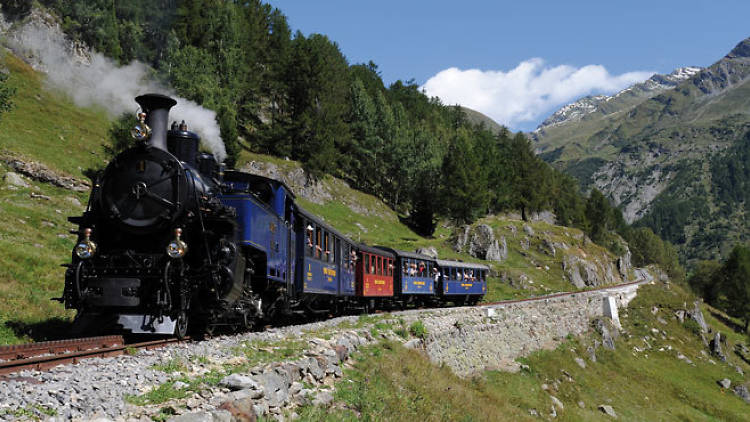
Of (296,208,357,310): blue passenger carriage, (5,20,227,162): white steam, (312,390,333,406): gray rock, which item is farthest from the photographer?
(5,20,227,162): white steam

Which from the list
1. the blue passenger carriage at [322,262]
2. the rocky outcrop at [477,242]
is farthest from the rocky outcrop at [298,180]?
the blue passenger carriage at [322,262]

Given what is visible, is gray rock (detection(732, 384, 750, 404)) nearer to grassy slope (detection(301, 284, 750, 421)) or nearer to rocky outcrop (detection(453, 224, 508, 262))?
grassy slope (detection(301, 284, 750, 421))

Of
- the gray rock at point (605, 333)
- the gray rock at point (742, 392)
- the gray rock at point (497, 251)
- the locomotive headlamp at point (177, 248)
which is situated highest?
the gray rock at point (497, 251)

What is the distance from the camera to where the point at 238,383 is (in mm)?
6738

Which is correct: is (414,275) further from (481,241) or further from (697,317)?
(697,317)

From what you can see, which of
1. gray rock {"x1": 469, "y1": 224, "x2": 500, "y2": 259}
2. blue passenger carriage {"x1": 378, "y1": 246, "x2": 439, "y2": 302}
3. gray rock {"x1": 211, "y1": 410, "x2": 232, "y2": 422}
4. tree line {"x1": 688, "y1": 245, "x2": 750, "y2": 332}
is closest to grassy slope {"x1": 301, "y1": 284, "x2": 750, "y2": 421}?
gray rock {"x1": 211, "y1": 410, "x2": 232, "y2": 422}

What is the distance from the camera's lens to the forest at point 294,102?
50438mm

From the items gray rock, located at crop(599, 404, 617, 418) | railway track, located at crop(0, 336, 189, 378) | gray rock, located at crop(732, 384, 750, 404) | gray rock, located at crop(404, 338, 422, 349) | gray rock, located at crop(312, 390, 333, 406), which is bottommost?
gray rock, located at crop(732, 384, 750, 404)

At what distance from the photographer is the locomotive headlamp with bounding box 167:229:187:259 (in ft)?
32.8

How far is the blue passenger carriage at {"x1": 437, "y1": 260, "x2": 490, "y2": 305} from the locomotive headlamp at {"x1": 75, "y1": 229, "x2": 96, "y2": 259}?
Result: 25.2 m

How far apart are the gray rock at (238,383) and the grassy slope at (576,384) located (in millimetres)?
1181

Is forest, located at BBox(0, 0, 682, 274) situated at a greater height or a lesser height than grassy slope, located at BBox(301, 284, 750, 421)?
greater

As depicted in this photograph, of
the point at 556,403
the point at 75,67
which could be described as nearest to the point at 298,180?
the point at 75,67

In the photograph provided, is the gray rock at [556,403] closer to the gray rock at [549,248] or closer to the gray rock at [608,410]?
the gray rock at [608,410]
